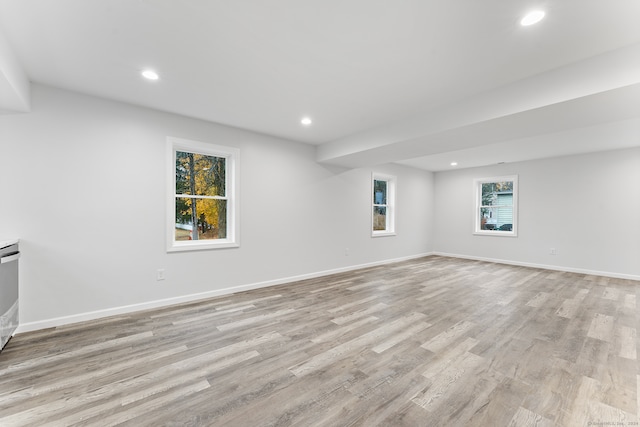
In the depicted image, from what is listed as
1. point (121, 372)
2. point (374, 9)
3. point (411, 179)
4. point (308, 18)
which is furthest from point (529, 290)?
point (121, 372)

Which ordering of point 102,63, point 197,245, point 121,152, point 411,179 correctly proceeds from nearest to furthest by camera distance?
point 102,63, point 121,152, point 197,245, point 411,179

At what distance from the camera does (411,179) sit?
24.3 feet

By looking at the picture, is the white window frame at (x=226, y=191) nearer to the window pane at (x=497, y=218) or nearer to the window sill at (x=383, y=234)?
the window sill at (x=383, y=234)

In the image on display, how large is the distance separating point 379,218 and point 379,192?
2.17 feet

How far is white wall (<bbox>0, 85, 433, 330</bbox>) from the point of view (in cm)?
282

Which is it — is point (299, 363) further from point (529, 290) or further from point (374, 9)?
point (529, 290)

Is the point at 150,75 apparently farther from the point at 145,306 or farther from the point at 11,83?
the point at 145,306

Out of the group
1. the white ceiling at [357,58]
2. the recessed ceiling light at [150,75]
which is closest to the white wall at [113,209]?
the white ceiling at [357,58]

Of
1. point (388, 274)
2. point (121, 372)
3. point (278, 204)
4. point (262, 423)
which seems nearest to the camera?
point (262, 423)

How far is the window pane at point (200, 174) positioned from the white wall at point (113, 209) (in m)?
0.28

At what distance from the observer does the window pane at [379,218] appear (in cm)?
663

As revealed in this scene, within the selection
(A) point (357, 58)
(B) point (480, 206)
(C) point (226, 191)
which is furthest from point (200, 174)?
(B) point (480, 206)

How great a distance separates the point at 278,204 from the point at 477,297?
11.4ft

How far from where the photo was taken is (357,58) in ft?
7.86
